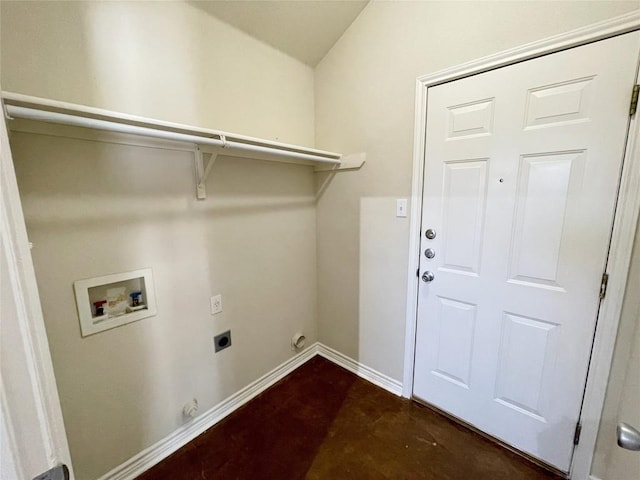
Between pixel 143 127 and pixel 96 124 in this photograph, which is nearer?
pixel 96 124

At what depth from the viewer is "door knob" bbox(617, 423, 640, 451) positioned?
2.09 feet

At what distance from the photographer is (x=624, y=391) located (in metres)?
1.11

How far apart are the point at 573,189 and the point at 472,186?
1.28 feet

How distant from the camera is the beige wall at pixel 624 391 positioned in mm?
1032

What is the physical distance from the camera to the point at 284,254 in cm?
196

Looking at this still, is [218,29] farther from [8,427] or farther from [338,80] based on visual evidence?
[8,427]

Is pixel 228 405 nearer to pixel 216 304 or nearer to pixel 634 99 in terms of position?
pixel 216 304

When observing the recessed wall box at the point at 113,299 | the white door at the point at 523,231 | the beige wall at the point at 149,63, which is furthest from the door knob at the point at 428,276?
the recessed wall box at the point at 113,299

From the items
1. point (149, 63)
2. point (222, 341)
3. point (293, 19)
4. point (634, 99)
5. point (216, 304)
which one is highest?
point (293, 19)

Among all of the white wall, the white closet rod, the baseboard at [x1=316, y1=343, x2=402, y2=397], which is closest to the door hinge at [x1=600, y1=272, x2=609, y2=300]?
the white wall

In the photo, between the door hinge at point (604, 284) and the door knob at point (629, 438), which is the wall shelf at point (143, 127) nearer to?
the door hinge at point (604, 284)

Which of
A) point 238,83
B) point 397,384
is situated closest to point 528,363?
point 397,384

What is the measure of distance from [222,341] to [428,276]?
1298 mm

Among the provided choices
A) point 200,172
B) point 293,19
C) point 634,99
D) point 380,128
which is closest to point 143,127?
point 200,172
